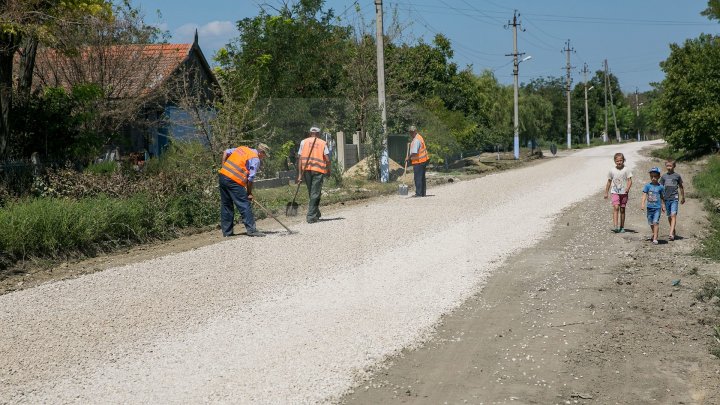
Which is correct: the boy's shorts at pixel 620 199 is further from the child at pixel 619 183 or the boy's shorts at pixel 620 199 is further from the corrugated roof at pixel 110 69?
the corrugated roof at pixel 110 69

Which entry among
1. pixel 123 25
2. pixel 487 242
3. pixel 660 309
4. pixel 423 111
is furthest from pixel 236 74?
pixel 660 309

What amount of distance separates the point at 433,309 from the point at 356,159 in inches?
880

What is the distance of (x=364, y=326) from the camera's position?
7.46 metres

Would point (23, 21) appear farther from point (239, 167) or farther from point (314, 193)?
point (314, 193)

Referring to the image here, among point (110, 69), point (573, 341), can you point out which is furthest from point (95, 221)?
point (110, 69)

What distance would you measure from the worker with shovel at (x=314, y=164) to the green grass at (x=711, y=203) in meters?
6.68

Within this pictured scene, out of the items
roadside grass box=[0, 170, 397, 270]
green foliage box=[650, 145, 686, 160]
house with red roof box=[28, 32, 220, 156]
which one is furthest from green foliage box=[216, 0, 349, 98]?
green foliage box=[650, 145, 686, 160]

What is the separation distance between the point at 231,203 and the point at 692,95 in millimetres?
32342

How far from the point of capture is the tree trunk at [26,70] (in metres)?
14.6

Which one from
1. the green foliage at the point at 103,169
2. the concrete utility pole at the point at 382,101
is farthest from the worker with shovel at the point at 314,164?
the concrete utility pole at the point at 382,101

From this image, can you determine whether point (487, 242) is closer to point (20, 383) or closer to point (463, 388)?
point (463, 388)

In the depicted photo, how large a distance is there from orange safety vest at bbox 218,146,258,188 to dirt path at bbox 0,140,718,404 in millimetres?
1067

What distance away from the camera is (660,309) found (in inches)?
326

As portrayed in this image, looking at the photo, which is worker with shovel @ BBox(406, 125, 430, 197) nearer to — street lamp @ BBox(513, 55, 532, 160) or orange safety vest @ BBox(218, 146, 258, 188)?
orange safety vest @ BBox(218, 146, 258, 188)
